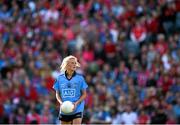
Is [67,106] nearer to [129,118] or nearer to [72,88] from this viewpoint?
[72,88]

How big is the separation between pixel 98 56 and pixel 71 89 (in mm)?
8997

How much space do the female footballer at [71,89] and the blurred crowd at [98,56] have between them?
5397 millimetres

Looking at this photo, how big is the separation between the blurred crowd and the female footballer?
5.40m

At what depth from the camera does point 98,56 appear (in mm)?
24078

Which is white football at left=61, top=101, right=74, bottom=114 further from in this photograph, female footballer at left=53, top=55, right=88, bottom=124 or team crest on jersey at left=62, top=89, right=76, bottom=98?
team crest on jersey at left=62, top=89, right=76, bottom=98

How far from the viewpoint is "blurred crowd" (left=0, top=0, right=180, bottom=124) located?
70.6ft

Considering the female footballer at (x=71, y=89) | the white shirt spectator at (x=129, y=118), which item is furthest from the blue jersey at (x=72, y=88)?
the white shirt spectator at (x=129, y=118)

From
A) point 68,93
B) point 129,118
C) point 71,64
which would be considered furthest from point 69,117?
point 129,118

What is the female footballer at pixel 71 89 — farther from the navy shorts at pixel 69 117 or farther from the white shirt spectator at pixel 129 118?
the white shirt spectator at pixel 129 118

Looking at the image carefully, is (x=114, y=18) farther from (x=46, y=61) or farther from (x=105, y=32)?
(x=46, y=61)

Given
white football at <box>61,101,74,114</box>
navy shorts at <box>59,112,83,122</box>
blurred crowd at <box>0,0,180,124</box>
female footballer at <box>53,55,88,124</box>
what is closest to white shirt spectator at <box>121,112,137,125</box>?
blurred crowd at <box>0,0,180,124</box>

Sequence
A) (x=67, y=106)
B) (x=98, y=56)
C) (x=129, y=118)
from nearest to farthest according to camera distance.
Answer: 1. (x=67, y=106)
2. (x=129, y=118)
3. (x=98, y=56)

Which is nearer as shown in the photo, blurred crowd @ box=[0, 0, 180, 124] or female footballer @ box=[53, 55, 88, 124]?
female footballer @ box=[53, 55, 88, 124]

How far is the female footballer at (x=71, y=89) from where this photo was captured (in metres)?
15.0
